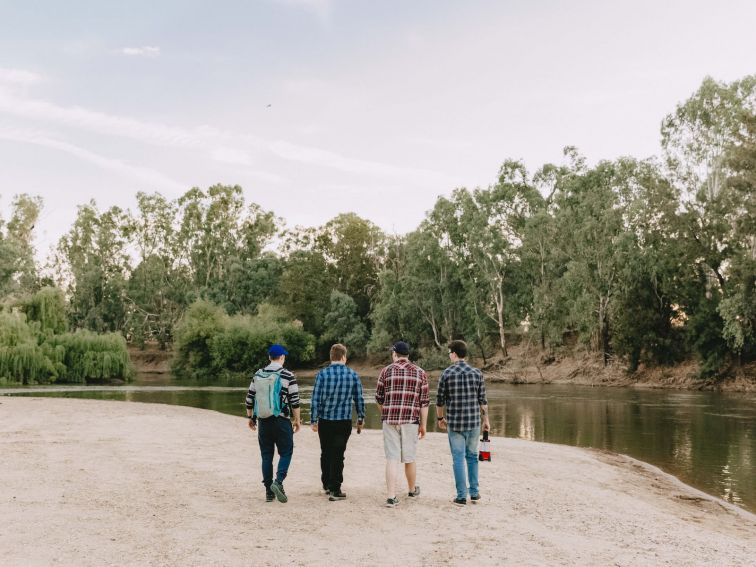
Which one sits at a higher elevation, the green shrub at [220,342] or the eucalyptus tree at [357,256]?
the eucalyptus tree at [357,256]

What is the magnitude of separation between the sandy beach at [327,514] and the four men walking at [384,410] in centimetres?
57

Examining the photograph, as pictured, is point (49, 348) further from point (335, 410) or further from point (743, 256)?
point (743, 256)

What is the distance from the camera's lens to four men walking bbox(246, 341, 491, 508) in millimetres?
Answer: 8797

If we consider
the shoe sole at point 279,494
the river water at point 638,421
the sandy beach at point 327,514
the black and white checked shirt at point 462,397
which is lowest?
the river water at point 638,421

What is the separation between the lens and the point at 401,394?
879cm

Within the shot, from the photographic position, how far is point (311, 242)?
288ft

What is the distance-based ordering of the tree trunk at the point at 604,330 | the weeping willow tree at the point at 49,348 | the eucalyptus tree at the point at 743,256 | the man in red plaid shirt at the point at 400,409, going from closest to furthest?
the man in red plaid shirt at the point at 400,409, the eucalyptus tree at the point at 743,256, the weeping willow tree at the point at 49,348, the tree trunk at the point at 604,330

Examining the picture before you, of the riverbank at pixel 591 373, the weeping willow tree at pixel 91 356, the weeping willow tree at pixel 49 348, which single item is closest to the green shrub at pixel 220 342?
the riverbank at pixel 591 373

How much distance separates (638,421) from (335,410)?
1942 cm

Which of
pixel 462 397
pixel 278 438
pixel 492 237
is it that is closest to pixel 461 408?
pixel 462 397

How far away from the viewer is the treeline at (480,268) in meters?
45.0

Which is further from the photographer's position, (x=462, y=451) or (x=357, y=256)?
(x=357, y=256)

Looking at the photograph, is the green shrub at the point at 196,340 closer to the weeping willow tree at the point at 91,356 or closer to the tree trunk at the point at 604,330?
the weeping willow tree at the point at 91,356

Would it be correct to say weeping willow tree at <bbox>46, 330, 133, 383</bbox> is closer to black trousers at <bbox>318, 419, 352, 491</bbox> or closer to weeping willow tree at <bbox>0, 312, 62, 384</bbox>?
weeping willow tree at <bbox>0, 312, 62, 384</bbox>
